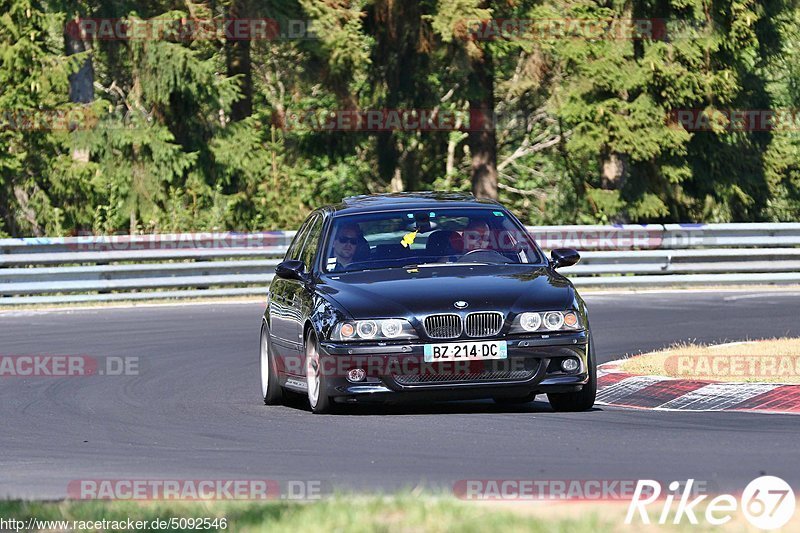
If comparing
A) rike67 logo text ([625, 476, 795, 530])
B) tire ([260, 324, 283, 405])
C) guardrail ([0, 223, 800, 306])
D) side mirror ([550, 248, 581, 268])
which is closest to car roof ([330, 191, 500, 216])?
side mirror ([550, 248, 581, 268])

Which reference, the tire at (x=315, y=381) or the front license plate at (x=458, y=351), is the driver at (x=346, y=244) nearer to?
the tire at (x=315, y=381)

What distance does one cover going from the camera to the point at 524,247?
12703 mm

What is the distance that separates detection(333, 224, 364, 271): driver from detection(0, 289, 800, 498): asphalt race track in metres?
1.14

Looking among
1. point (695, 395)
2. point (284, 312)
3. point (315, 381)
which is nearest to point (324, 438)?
point (315, 381)

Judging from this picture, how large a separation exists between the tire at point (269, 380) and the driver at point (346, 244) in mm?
1150

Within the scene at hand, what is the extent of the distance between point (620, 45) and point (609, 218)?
374cm

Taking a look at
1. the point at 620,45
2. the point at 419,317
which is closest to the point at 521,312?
the point at 419,317

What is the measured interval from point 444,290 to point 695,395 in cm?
231

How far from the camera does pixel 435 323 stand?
36.8 feet

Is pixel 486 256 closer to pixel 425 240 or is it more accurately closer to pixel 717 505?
pixel 425 240

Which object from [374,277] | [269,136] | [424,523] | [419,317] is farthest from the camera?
[269,136]

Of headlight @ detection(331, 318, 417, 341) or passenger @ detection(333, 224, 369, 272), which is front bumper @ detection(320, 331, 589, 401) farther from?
passenger @ detection(333, 224, 369, 272)

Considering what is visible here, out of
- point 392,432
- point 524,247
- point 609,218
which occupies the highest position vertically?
point 524,247

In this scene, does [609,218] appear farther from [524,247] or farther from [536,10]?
[524,247]
